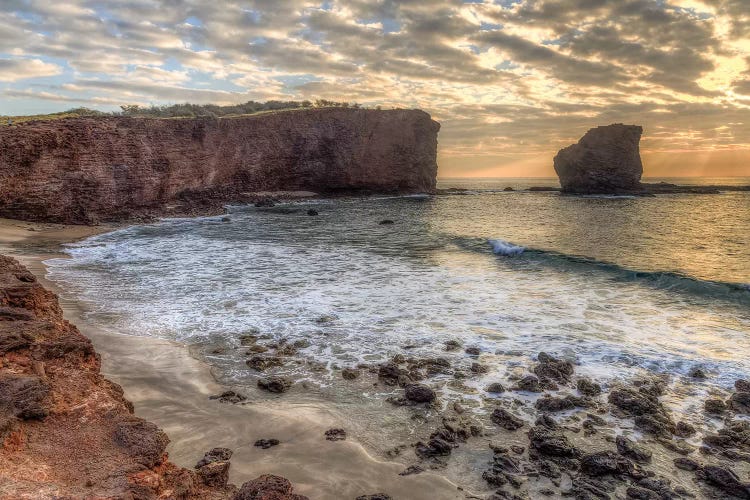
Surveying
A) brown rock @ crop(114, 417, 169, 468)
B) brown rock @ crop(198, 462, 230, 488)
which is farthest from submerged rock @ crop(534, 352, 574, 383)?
brown rock @ crop(114, 417, 169, 468)

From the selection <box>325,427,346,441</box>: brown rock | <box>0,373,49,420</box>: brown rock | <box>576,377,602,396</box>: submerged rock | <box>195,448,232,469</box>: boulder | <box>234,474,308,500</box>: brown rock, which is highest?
<box>0,373,49,420</box>: brown rock

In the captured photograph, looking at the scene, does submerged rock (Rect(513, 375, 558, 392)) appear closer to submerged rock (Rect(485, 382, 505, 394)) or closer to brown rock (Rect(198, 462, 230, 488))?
submerged rock (Rect(485, 382, 505, 394))

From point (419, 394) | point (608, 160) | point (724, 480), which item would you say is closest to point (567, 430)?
point (724, 480)

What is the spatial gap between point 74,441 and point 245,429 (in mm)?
2530

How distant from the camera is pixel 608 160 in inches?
2936

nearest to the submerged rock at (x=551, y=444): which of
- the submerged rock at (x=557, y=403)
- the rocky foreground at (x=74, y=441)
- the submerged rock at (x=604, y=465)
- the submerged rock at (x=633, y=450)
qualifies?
the submerged rock at (x=604, y=465)

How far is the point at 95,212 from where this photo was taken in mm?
31156

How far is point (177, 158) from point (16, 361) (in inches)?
1514

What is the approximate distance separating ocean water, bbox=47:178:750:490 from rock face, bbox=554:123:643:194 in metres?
53.6

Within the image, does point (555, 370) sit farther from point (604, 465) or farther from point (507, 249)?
point (507, 249)

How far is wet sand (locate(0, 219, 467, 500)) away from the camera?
4938mm

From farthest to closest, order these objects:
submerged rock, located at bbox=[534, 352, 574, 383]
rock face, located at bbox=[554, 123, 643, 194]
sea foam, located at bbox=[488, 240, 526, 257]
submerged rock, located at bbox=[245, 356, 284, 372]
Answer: rock face, located at bbox=[554, 123, 643, 194] → sea foam, located at bbox=[488, 240, 526, 257] → submerged rock, located at bbox=[245, 356, 284, 372] → submerged rock, located at bbox=[534, 352, 574, 383]

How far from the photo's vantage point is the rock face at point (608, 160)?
73.4 meters

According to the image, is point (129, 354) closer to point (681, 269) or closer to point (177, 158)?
point (681, 269)
